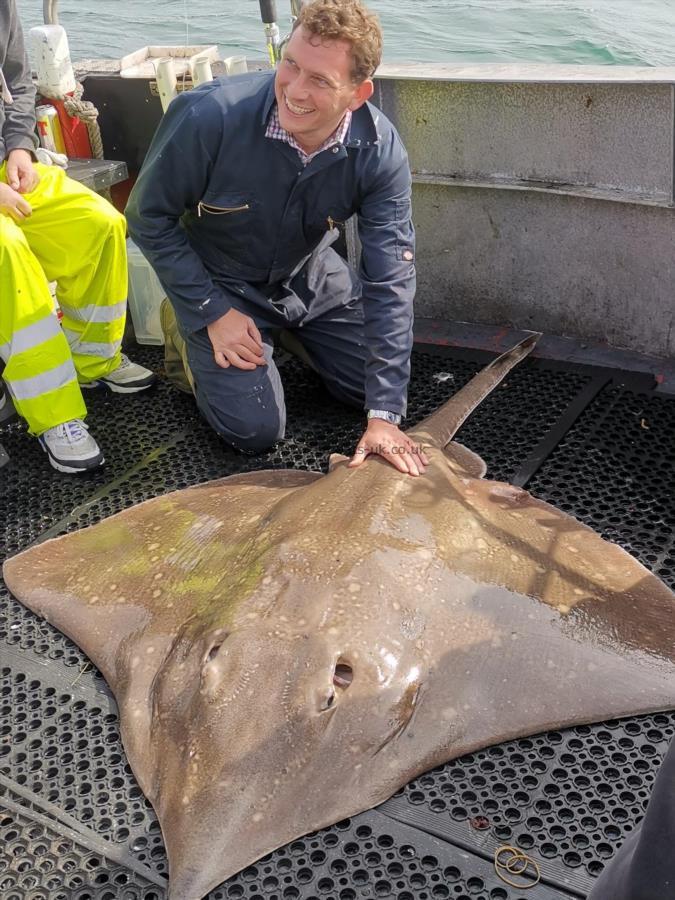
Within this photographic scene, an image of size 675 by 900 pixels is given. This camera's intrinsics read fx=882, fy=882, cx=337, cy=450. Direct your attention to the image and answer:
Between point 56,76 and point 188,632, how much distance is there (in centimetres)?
355

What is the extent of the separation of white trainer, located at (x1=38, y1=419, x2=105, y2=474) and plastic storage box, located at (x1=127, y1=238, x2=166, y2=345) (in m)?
1.18

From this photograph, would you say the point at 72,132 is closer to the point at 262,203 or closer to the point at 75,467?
the point at 262,203

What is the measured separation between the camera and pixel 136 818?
2.41m

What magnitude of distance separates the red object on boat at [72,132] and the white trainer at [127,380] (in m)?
1.42

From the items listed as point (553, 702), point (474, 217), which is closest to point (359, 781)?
point (553, 702)

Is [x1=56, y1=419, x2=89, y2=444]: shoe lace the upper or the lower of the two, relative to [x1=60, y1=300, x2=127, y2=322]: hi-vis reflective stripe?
lower

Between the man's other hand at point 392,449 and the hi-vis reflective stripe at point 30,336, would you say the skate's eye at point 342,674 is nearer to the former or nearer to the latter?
the man's other hand at point 392,449

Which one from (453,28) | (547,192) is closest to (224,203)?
(547,192)

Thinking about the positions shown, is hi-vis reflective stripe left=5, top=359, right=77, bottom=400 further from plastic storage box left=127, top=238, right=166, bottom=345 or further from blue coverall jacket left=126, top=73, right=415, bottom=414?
plastic storage box left=127, top=238, right=166, bottom=345

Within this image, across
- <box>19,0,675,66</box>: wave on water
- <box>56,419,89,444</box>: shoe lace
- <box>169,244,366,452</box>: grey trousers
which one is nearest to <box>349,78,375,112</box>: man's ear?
<box>169,244,366,452</box>: grey trousers

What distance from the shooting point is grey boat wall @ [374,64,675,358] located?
392 centimetres

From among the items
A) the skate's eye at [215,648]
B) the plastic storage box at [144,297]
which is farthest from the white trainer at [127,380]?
the skate's eye at [215,648]

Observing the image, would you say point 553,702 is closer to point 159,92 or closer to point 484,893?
point 484,893

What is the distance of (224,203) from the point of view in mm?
3736
